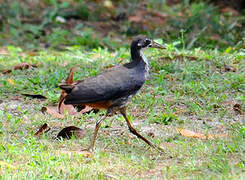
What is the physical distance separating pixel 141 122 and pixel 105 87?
3.51 ft

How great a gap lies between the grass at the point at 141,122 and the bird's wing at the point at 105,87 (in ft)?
1.53

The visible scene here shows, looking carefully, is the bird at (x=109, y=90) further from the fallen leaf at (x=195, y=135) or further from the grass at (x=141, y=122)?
the fallen leaf at (x=195, y=135)

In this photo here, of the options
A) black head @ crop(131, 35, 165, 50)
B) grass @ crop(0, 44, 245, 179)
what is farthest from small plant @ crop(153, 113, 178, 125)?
black head @ crop(131, 35, 165, 50)

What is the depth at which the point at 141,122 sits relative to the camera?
20.2ft

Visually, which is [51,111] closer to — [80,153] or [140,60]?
[140,60]

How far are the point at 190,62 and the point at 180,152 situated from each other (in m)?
2.97

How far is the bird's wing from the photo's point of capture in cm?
519

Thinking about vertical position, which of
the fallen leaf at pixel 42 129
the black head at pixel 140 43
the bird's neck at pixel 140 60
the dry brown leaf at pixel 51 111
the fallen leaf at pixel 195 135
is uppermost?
the black head at pixel 140 43

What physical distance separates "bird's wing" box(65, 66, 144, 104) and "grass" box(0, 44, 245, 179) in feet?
1.53

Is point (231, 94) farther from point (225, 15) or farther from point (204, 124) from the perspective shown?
point (225, 15)

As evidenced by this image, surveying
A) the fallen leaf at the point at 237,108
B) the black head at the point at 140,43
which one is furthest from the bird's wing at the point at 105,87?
the fallen leaf at the point at 237,108

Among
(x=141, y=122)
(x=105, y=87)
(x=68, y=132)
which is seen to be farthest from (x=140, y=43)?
(x=68, y=132)

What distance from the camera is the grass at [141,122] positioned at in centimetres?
461

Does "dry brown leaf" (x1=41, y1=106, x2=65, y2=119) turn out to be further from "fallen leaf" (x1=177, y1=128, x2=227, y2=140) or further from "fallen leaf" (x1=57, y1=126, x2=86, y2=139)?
"fallen leaf" (x1=177, y1=128, x2=227, y2=140)
